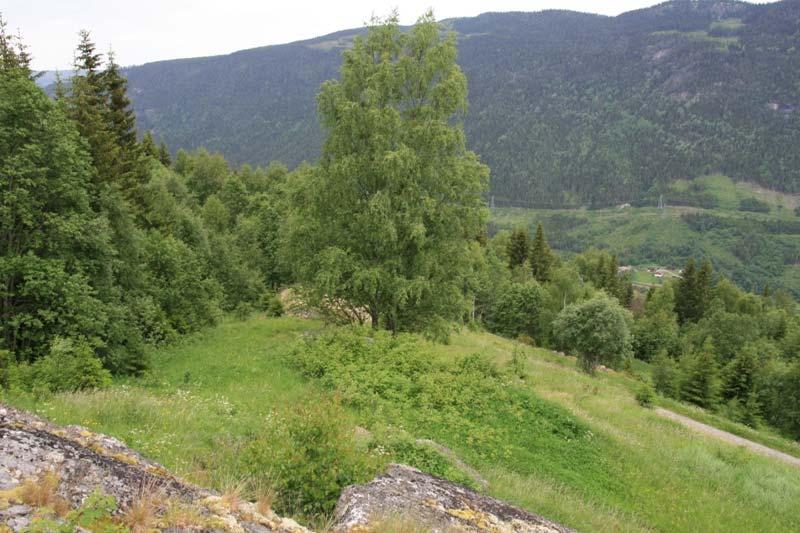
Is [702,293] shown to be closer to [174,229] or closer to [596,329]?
[596,329]

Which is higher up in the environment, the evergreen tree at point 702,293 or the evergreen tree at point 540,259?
the evergreen tree at point 540,259

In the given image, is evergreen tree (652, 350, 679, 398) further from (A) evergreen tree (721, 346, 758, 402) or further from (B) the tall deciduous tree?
(B) the tall deciduous tree

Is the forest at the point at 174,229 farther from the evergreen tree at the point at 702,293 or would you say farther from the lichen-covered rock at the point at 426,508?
the evergreen tree at the point at 702,293

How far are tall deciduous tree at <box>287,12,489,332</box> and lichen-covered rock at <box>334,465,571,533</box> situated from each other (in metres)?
12.1

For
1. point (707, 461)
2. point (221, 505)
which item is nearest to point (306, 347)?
point (221, 505)

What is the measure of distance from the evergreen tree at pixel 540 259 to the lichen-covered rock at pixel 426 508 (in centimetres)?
8240

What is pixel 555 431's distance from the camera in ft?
44.2

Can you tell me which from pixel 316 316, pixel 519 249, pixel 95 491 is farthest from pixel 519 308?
pixel 95 491

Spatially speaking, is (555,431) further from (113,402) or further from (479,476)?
(113,402)

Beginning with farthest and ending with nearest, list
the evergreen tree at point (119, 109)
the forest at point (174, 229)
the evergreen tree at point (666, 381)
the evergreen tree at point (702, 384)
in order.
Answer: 1. the evergreen tree at point (666, 381)
2. the evergreen tree at point (702, 384)
3. the evergreen tree at point (119, 109)
4. the forest at point (174, 229)

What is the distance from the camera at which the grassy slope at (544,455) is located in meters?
9.07

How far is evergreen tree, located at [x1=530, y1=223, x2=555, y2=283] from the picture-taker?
288 feet

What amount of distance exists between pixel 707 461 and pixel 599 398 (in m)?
7.88

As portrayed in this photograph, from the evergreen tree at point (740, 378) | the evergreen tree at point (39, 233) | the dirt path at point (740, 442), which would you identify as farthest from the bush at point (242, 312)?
the evergreen tree at point (740, 378)
